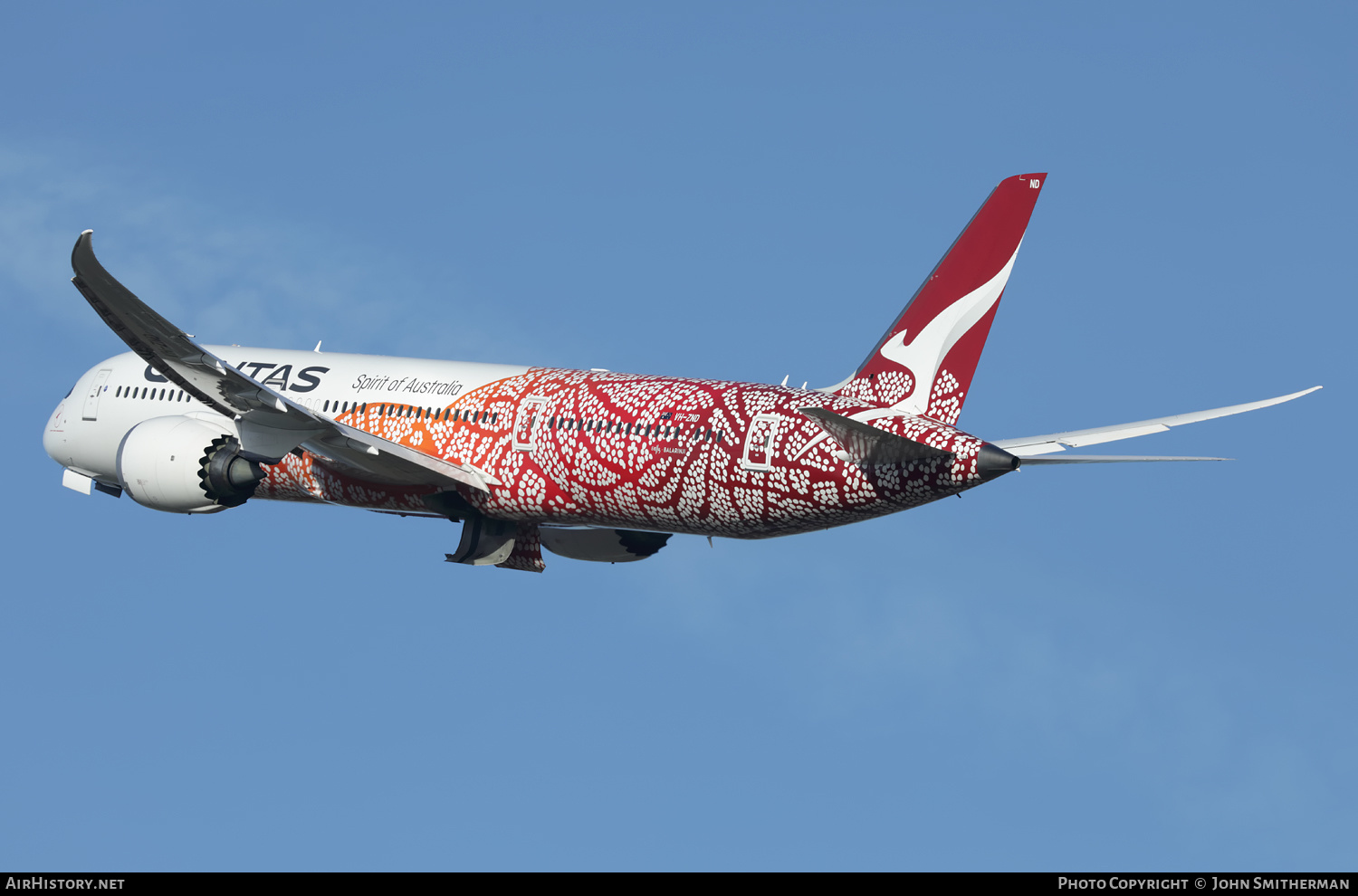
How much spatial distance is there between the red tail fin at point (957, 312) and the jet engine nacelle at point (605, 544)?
867 centimetres

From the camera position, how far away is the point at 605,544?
4322 centimetres

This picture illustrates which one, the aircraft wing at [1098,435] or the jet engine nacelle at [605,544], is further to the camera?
the jet engine nacelle at [605,544]

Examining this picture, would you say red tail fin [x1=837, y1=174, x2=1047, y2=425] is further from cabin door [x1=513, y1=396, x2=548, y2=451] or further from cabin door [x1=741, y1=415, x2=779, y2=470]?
cabin door [x1=513, y1=396, x2=548, y2=451]

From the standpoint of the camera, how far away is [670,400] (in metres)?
37.1

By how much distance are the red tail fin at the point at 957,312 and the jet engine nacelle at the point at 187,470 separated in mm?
14049

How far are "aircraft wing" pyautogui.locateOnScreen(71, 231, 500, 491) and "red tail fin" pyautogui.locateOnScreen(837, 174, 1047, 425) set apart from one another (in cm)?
923

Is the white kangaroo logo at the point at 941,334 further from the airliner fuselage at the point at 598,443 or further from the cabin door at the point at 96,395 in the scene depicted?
the cabin door at the point at 96,395

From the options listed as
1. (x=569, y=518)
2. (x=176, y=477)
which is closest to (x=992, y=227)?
(x=569, y=518)

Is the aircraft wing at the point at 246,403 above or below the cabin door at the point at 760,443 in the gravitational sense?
above

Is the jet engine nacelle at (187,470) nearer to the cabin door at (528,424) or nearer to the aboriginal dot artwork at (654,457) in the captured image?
the aboriginal dot artwork at (654,457)

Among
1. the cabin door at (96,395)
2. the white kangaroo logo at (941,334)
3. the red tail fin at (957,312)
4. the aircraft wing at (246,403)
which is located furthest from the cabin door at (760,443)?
the cabin door at (96,395)

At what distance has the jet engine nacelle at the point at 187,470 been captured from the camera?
40.1m

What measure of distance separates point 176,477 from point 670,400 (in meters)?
11.3

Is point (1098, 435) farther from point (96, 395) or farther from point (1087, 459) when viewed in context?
point (96, 395)
